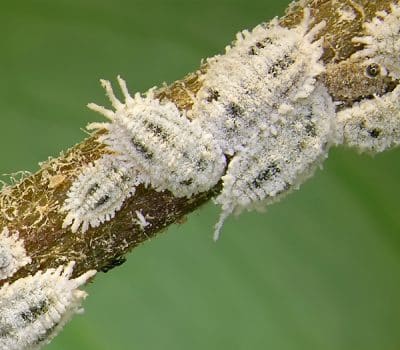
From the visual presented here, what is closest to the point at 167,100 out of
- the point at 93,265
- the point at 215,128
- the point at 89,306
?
the point at 215,128

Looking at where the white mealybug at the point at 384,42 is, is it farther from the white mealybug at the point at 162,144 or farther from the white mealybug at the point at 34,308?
the white mealybug at the point at 34,308

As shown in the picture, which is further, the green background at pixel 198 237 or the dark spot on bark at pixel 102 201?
the green background at pixel 198 237

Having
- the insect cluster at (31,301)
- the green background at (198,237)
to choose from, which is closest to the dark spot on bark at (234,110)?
the insect cluster at (31,301)

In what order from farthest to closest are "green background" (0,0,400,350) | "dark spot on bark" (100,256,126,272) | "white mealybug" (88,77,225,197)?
"green background" (0,0,400,350) → "dark spot on bark" (100,256,126,272) → "white mealybug" (88,77,225,197)

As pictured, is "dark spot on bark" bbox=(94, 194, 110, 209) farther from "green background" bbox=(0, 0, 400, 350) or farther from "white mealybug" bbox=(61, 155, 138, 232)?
"green background" bbox=(0, 0, 400, 350)

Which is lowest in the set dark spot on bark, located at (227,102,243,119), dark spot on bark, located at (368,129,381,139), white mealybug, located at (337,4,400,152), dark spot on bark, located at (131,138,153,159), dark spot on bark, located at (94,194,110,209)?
dark spot on bark, located at (368,129,381,139)

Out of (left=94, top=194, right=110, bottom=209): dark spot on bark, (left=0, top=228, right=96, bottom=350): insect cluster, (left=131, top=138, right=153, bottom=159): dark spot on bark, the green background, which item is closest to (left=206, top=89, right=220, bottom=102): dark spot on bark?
(left=131, top=138, right=153, bottom=159): dark spot on bark

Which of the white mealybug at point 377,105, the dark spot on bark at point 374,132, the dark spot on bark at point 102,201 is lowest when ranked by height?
the dark spot on bark at point 374,132
